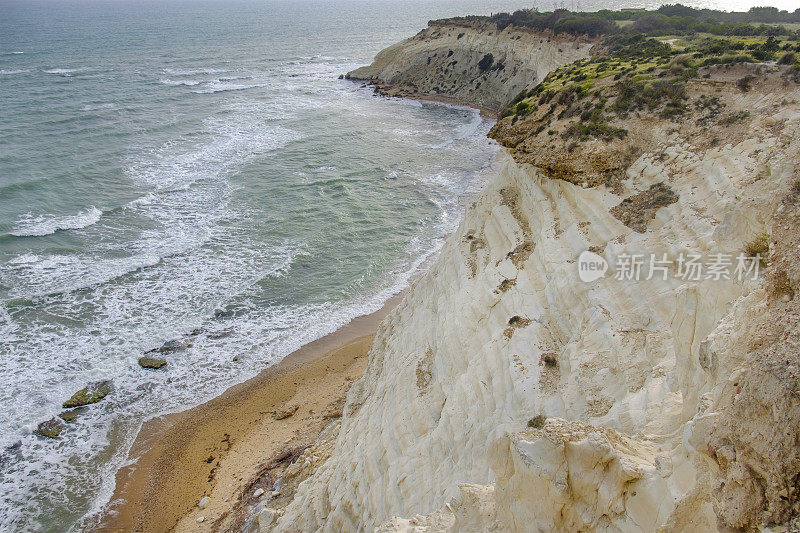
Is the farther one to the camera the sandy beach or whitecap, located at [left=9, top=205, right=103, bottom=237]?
whitecap, located at [left=9, top=205, right=103, bottom=237]

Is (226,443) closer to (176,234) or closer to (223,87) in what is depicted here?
(176,234)

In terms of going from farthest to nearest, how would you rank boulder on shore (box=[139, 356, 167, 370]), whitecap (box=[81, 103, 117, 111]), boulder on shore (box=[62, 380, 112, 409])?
whitecap (box=[81, 103, 117, 111]) → boulder on shore (box=[139, 356, 167, 370]) → boulder on shore (box=[62, 380, 112, 409])

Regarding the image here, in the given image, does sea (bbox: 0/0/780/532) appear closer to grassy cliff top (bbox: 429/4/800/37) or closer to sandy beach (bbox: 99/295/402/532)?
sandy beach (bbox: 99/295/402/532)

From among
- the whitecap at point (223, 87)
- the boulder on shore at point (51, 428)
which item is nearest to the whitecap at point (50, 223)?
the boulder on shore at point (51, 428)

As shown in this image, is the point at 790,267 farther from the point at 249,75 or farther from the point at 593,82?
the point at 249,75

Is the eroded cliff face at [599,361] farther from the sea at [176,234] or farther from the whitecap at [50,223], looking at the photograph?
the whitecap at [50,223]

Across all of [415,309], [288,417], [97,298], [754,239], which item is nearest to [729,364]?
[754,239]

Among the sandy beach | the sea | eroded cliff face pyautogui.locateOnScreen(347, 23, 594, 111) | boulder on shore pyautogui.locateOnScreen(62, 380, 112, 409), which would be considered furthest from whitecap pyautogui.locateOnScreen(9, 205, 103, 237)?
eroded cliff face pyautogui.locateOnScreen(347, 23, 594, 111)
